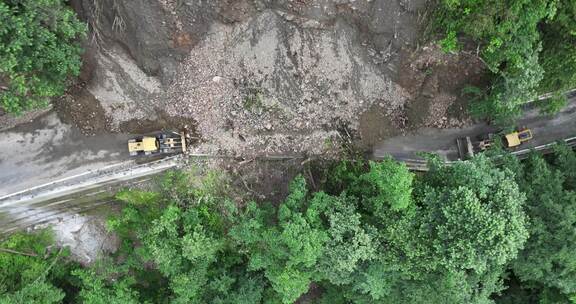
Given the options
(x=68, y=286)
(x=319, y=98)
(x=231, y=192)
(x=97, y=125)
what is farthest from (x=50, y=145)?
(x=319, y=98)

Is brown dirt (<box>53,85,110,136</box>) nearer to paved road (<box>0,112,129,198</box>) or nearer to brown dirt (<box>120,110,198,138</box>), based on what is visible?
paved road (<box>0,112,129,198</box>)

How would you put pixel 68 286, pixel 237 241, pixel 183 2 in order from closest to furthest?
1. pixel 183 2
2. pixel 237 241
3. pixel 68 286

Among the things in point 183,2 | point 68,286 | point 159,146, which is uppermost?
point 183,2

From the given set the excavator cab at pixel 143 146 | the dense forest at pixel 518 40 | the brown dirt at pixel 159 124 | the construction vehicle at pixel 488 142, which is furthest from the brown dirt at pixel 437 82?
the excavator cab at pixel 143 146

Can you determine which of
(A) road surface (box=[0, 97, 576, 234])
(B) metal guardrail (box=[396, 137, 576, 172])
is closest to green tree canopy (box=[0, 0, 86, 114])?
(A) road surface (box=[0, 97, 576, 234])

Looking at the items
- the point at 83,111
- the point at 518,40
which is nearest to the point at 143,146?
the point at 83,111

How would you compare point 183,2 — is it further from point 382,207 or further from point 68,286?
point 68,286
